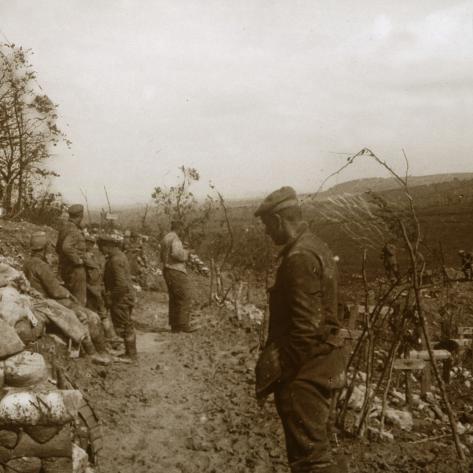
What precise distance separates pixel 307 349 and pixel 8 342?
2.43 m

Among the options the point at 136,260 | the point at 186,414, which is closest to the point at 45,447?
the point at 186,414

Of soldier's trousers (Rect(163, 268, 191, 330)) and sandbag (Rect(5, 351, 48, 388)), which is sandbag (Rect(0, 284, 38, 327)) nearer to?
sandbag (Rect(5, 351, 48, 388))

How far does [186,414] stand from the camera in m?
5.91

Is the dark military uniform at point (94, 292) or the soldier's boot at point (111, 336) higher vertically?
the dark military uniform at point (94, 292)

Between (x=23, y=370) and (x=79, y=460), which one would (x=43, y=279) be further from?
(x=79, y=460)

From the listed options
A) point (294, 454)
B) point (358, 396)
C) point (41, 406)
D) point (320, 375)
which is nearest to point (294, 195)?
point (320, 375)

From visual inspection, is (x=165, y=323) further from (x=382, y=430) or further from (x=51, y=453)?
(x=51, y=453)

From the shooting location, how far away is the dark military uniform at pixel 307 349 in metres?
3.34

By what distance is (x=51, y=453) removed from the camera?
3.93 m

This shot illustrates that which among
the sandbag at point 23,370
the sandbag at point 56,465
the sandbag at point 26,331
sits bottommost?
the sandbag at point 56,465

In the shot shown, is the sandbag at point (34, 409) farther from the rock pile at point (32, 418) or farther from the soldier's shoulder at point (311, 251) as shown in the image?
the soldier's shoulder at point (311, 251)

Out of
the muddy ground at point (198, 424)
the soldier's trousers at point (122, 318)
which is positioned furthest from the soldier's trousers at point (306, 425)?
the soldier's trousers at point (122, 318)

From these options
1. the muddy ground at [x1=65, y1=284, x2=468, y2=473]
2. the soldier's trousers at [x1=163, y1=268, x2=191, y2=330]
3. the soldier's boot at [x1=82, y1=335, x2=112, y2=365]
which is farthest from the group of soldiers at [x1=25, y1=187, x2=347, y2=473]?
the soldier's trousers at [x1=163, y1=268, x2=191, y2=330]

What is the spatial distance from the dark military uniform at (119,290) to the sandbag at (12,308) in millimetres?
2646
